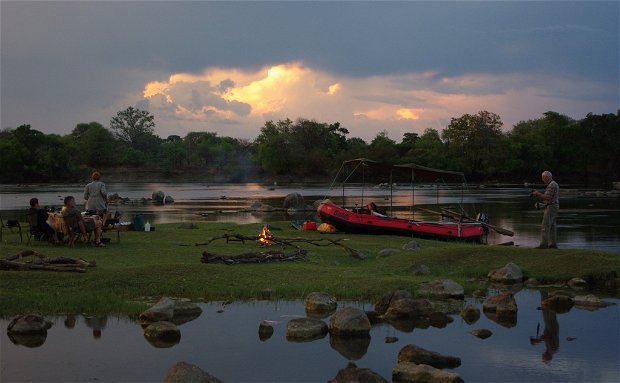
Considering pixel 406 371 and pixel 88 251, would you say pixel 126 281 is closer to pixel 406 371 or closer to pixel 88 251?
pixel 88 251

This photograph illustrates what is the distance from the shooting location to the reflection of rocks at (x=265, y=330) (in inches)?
464

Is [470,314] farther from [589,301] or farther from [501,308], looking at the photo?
[589,301]

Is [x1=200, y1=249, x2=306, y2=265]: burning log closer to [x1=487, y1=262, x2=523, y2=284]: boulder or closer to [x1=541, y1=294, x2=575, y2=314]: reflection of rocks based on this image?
[x1=487, y1=262, x2=523, y2=284]: boulder

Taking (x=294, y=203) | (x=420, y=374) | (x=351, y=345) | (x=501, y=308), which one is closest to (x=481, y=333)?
(x=501, y=308)

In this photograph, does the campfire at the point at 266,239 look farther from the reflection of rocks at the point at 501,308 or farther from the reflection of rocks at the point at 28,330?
the reflection of rocks at the point at 28,330

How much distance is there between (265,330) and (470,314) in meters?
4.32

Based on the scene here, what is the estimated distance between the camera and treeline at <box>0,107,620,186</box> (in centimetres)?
13662

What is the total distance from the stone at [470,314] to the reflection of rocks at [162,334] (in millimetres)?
5720

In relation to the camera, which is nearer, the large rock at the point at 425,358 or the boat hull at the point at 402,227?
the large rock at the point at 425,358

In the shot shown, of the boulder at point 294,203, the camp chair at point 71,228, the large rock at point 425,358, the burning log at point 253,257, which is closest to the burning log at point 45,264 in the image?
the burning log at point 253,257

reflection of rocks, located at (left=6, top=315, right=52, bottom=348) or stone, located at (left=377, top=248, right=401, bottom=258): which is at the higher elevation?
stone, located at (left=377, top=248, right=401, bottom=258)

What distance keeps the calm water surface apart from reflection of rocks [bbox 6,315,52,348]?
0.45 ft

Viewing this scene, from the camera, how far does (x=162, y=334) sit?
11.5 metres

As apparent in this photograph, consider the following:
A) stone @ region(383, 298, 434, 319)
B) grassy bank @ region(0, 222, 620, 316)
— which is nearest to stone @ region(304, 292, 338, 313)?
grassy bank @ region(0, 222, 620, 316)
